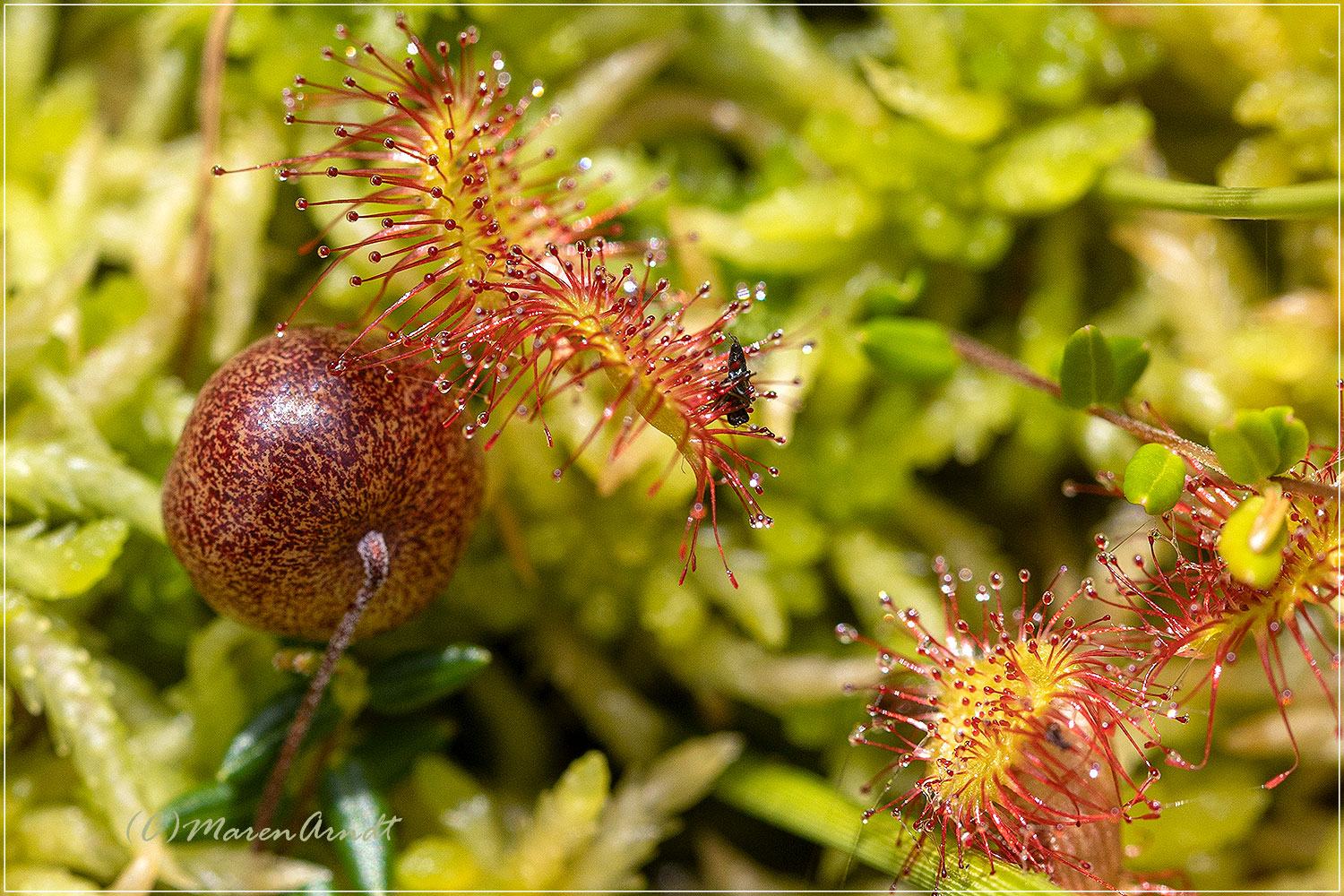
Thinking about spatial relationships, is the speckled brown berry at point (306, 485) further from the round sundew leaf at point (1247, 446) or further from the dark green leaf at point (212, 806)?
the round sundew leaf at point (1247, 446)

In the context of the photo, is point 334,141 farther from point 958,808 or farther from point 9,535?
point 958,808

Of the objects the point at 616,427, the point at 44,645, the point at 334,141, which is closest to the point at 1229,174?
the point at 616,427

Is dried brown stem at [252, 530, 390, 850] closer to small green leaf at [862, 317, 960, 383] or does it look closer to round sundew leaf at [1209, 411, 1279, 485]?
small green leaf at [862, 317, 960, 383]

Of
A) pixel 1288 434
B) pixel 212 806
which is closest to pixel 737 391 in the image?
pixel 1288 434

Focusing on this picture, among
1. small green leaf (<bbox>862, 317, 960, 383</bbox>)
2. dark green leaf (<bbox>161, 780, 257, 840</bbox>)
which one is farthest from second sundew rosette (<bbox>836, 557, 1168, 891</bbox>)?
dark green leaf (<bbox>161, 780, 257, 840</bbox>)

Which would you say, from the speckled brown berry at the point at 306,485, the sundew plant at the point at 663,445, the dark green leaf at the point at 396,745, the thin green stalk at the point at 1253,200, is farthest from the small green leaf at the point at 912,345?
the dark green leaf at the point at 396,745
